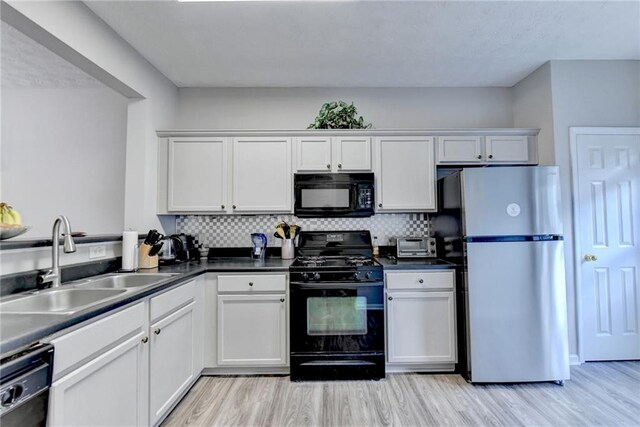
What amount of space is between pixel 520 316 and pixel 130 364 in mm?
2616

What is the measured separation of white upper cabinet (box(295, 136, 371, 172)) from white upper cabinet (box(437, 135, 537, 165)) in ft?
2.51

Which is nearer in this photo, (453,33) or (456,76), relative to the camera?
(453,33)

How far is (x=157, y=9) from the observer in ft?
6.73

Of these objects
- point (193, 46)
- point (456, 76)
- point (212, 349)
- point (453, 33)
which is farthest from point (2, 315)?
point (456, 76)

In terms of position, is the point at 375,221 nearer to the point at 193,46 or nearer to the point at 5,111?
the point at 193,46

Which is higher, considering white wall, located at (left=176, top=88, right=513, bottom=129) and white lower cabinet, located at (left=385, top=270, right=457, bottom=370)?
white wall, located at (left=176, top=88, right=513, bottom=129)

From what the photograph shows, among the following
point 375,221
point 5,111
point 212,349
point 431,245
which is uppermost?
point 5,111

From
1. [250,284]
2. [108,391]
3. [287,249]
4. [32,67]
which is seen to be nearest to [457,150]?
[287,249]

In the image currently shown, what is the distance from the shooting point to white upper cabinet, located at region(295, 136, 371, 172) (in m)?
2.89

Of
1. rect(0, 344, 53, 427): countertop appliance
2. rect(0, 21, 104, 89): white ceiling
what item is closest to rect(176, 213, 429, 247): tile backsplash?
rect(0, 21, 104, 89): white ceiling

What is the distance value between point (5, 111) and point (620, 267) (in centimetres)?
586

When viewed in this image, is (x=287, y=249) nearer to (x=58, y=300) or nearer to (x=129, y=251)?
(x=129, y=251)

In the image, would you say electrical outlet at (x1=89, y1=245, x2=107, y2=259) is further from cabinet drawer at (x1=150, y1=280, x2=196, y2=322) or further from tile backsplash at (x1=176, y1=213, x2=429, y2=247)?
tile backsplash at (x1=176, y1=213, x2=429, y2=247)

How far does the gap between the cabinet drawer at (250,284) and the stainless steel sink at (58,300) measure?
34.5 inches
